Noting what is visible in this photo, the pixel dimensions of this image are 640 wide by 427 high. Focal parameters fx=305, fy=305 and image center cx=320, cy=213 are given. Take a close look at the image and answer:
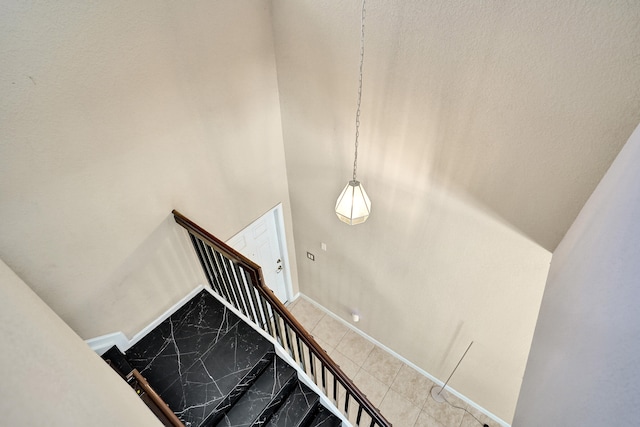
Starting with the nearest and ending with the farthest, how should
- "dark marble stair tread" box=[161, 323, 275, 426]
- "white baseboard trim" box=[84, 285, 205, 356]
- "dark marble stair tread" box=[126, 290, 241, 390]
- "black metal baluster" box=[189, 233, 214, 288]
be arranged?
"dark marble stair tread" box=[161, 323, 275, 426]
"white baseboard trim" box=[84, 285, 205, 356]
"dark marble stair tread" box=[126, 290, 241, 390]
"black metal baluster" box=[189, 233, 214, 288]

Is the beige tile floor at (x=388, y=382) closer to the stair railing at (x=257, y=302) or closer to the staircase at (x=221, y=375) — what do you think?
the stair railing at (x=257, y=302)

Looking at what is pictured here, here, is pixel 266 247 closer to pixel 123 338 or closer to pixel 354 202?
pixel 123 338

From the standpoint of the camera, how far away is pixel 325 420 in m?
2.60

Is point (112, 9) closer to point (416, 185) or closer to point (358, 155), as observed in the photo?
point (358, 155)

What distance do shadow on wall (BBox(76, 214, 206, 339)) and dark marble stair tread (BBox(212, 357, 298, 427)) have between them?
1113 mm

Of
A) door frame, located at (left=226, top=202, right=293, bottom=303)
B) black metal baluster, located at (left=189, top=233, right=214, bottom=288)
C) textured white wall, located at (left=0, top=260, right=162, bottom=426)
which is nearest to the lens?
textured white wall, located at (left=0, top=260, right=162, bottom=426)

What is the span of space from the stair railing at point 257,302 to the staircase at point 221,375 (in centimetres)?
16

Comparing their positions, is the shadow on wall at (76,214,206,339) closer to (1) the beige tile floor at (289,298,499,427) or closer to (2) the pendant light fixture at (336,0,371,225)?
(2) the pendant light fixture at (336,0,371,225)

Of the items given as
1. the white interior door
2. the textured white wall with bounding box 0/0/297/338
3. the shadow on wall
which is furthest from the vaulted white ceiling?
the shadow on wall

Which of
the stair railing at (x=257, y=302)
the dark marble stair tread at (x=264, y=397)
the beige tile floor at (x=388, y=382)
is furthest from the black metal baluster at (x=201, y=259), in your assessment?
the beige tile floor at (x=388, y=382)

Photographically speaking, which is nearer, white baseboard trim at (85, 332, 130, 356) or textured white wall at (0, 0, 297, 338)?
textured white wall at (0, 0, 297, 338)

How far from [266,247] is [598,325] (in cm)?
340

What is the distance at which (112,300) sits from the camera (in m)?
2.39

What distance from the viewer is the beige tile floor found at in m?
3.58
